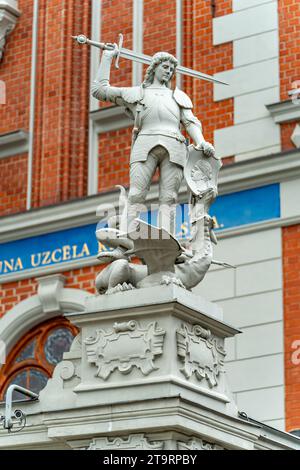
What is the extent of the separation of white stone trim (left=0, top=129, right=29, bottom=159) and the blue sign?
128 cm

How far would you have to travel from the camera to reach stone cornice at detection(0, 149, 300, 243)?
59.8 feet

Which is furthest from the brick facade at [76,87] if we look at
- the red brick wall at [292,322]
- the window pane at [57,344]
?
the red brick wall at [292,322]

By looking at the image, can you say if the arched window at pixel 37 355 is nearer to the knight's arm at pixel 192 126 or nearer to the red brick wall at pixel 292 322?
the red brick wall at pixel 292 322

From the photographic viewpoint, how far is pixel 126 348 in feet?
41.1

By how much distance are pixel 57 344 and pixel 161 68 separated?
667cm

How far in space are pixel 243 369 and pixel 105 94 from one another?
4.99 m

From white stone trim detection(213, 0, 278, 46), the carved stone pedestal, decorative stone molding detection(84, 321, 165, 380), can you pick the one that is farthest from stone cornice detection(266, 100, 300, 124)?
decorative stone molding detection(84, 321, 165, 380)

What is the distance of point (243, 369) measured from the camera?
17703mm

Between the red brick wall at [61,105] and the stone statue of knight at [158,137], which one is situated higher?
the red brick wall at [61,105]

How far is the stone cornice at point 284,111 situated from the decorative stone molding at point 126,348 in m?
6.39

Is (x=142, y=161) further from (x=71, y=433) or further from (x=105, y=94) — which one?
(x=71, y=433)

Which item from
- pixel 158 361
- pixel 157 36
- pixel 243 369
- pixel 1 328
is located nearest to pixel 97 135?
pixel 157 36

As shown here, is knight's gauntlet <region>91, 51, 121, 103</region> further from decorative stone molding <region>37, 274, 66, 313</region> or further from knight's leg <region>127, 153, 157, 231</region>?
decorative stone molding <region>37, 274, 66, 313</region>

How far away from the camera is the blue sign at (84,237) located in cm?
1831
